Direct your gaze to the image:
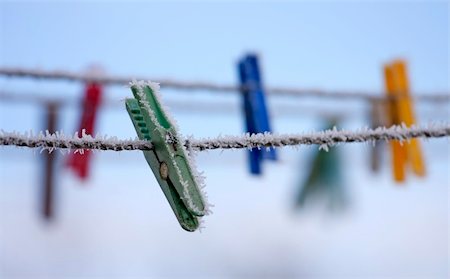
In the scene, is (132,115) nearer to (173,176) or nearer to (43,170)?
(173,176)

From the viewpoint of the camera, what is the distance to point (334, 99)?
2.01 metres

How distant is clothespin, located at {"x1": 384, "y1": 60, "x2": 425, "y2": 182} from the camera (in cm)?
183

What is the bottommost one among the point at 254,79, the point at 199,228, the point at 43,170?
the point at 199,228

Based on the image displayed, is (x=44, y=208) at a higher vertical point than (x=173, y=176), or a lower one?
higher

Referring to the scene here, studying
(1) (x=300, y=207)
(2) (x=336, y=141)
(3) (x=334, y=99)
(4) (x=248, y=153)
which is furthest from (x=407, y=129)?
(1) (x=300, y=207)

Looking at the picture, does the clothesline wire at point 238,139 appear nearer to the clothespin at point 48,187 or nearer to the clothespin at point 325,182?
the clothespin at point 48,187

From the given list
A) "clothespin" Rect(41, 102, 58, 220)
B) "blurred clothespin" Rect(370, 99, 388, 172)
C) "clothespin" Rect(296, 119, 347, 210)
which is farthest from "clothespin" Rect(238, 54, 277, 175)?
"clothespin" Rect(296, 119, 347, 210)

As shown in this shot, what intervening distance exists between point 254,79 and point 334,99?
0.38m

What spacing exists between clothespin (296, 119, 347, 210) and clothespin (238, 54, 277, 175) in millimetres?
1693

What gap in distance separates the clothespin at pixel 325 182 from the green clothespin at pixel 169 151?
102 inches

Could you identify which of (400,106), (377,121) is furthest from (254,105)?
(377,121)

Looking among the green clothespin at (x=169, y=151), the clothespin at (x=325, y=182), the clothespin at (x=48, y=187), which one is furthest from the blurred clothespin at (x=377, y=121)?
the clothespin at (x=48, y=187)

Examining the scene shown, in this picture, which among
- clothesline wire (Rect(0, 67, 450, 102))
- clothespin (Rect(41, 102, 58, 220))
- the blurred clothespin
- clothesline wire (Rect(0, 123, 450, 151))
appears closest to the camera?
clothesline wire (Rect(0, 123, 450, 151))

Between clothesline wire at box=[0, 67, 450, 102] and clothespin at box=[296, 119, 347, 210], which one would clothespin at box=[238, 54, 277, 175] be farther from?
clothespin at box=[296, 119, 347, 210]
